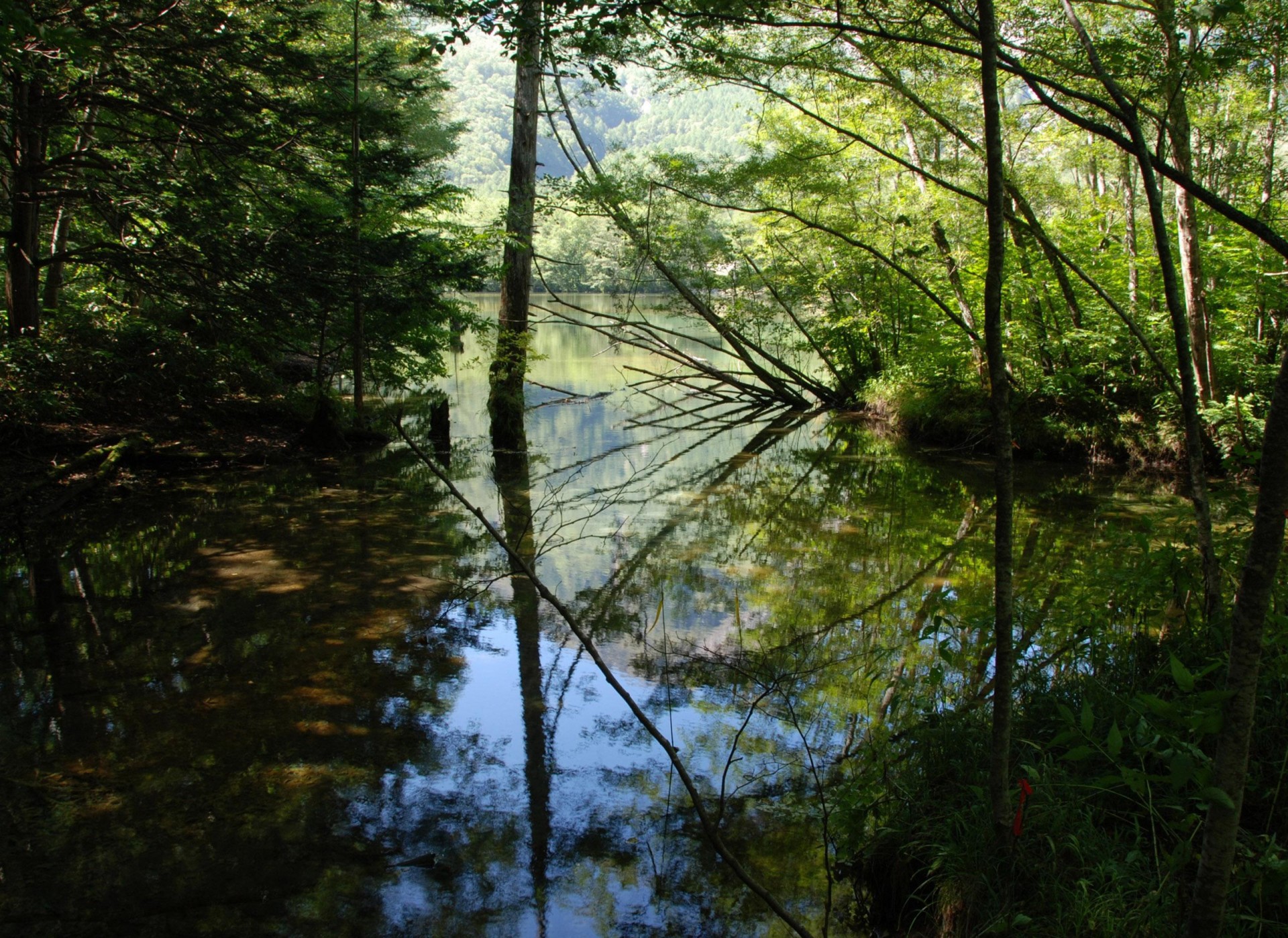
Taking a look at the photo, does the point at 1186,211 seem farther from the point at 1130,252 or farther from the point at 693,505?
the point at 693,505

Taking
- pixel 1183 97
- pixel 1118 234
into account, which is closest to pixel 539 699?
pixel 1183 97

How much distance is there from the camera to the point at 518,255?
39.3ft

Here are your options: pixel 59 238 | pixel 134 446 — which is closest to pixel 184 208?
pixel 134 446

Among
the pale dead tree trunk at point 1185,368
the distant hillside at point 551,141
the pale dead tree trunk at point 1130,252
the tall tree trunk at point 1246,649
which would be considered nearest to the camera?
the tall tree trunk at point 1246,649

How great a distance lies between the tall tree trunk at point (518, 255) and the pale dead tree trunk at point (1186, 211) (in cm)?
785

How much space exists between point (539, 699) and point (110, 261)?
6.78 metres

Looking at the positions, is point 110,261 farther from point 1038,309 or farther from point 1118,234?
point 1118,234

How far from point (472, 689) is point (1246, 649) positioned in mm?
3511

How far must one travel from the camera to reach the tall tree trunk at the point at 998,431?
2119 millimetres

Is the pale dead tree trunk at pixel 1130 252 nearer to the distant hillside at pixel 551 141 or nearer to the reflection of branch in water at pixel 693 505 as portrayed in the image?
the reflection of branch in water at pixel 693 505

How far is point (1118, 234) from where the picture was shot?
11.8 metres

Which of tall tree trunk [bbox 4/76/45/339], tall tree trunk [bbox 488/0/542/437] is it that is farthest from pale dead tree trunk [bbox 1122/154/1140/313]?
tall tree trunk [bbox 4/76/45/339]

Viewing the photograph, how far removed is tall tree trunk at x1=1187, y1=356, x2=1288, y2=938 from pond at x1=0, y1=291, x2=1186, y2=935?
3.91 ft

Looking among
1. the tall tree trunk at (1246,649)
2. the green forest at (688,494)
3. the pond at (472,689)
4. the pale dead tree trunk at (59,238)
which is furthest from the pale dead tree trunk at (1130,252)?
the pale dead tree trunk at (59,238)
